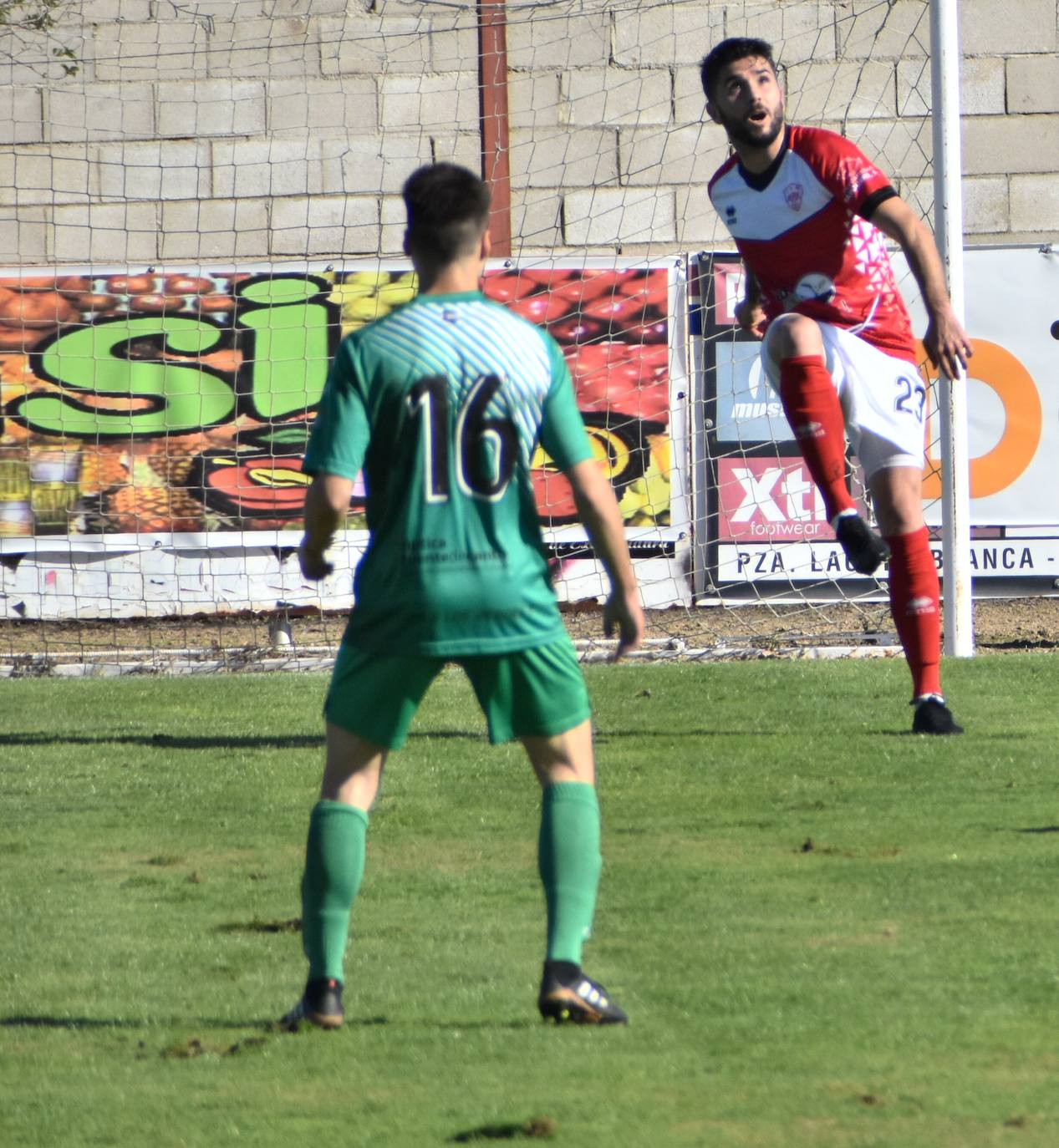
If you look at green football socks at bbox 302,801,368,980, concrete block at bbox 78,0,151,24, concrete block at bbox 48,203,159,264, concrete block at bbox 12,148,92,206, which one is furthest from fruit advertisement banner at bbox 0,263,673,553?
green football socks at bbox 302,801,368,980

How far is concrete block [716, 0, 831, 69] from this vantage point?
13.9 meters

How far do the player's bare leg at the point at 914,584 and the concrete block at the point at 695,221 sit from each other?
8.17 meters

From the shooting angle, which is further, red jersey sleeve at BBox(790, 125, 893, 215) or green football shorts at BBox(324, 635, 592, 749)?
red jersey sleeve at BBox(790, 125, 893, 215)

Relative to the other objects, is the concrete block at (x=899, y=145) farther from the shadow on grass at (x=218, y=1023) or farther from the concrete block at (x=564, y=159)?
the shadow on grass at (x=218, y=1023)

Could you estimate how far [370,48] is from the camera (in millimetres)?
14070

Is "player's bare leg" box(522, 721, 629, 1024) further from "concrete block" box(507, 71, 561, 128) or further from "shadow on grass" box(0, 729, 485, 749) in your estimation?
"concrete block" box(507, 71, 561, 128)

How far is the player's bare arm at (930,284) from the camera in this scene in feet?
18.7

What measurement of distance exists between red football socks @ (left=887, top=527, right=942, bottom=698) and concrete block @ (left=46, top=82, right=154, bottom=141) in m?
9.56

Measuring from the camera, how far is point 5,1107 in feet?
9.03

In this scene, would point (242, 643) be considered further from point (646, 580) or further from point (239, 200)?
point (239, 200)

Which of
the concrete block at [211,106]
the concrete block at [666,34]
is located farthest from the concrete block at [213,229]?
the concrete block at [666,34]

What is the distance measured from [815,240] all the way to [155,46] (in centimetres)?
924

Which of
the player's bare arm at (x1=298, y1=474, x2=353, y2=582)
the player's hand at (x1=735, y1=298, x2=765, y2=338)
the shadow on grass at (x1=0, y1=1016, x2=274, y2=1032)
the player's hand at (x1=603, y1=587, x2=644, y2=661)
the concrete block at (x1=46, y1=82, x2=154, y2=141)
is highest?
the concrete block at (x1=46, y1=82, x2=154, y2=141)

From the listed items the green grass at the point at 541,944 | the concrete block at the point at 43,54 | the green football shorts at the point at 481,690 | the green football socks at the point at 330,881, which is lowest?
the green grass at the point at 541,944
